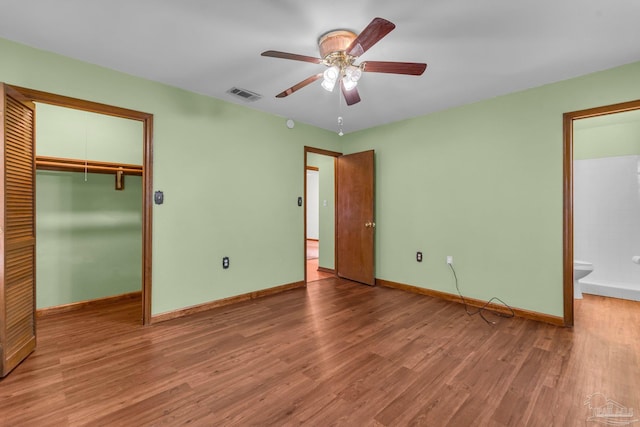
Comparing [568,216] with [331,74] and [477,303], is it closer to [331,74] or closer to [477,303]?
[477,303]

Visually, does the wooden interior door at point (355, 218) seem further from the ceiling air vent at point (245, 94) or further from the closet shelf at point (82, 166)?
the closet shelf at point (82, 166)

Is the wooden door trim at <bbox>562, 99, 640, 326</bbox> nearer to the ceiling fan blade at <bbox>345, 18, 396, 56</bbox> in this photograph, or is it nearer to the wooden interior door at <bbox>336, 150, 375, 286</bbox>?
the wooden interior door at <bbox>336, 150, 375, 286</bbox>

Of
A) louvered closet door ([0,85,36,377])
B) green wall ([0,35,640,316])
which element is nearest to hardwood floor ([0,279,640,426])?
louvered closet door ([0,85,36,377])

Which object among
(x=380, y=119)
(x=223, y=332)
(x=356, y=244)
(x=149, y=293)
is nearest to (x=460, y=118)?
(x=380, y=119)

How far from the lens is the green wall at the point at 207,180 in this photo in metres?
2.56

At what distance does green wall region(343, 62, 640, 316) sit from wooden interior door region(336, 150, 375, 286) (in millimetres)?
183

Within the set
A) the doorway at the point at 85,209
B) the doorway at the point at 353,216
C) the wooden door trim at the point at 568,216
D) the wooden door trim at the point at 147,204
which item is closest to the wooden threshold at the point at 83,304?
the doorway at the point at 85,209

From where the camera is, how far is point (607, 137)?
161 inches

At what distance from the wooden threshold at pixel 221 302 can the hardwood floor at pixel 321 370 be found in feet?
0.32

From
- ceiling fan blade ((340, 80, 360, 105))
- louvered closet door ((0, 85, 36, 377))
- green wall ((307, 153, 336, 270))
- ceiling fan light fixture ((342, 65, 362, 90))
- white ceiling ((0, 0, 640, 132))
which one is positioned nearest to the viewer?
white ceiling ((0, 0, 640, 132))

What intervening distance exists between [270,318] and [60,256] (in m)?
2.53

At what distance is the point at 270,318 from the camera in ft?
9.95

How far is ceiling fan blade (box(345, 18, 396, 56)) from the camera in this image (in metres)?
1.51

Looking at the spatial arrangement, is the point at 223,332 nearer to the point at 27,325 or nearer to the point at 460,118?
the point at 27,325
